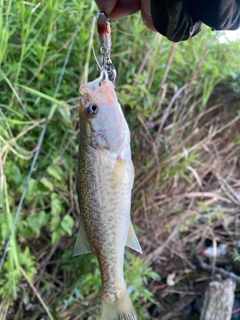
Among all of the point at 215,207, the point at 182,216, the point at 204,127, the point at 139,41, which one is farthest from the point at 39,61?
the point at 215,207

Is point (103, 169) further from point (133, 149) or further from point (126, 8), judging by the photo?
point (133, 149)

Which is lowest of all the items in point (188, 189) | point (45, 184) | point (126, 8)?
point (188, 189)

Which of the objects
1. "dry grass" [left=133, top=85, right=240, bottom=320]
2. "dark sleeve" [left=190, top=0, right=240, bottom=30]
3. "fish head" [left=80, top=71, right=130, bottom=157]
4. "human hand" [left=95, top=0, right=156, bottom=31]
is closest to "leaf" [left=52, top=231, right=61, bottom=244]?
"dry grass" [left=133, top=85, right=240, bottom=320]

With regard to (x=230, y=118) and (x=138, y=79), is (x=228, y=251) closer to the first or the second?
(x=230, y=118)

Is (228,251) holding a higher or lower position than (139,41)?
lower

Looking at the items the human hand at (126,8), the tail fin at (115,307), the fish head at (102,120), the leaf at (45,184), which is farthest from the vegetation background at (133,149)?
the tail fin at (115,307)

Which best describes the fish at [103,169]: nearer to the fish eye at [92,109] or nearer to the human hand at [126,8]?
the fish eye at [92,109]

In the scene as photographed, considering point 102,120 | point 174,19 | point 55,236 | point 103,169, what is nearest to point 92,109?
point 102,120
